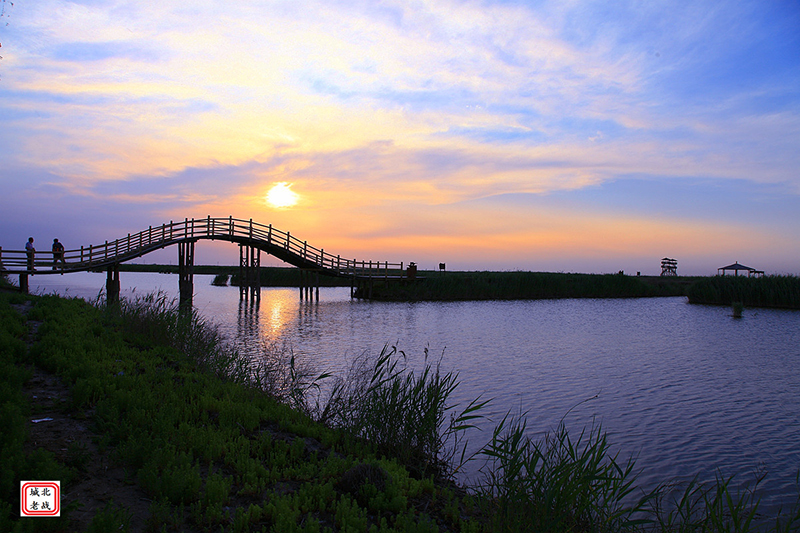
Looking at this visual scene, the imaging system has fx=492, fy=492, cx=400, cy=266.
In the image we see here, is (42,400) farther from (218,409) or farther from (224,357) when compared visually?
(224,357)

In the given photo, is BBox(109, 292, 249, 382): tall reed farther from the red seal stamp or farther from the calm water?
the red seal stamp

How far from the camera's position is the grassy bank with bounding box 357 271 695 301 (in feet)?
147

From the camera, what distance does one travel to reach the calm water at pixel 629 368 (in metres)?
8.52

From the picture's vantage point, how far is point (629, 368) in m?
15.2

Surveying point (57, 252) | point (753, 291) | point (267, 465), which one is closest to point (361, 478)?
point (267, 465)

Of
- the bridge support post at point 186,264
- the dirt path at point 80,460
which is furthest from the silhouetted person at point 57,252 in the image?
the dirt path at point 80,460

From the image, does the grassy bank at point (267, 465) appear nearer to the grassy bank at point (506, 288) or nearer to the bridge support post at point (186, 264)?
the bridge support post at point (186, 264)

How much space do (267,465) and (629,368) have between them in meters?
12.7

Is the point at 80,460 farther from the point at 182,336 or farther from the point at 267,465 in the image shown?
the point at 182,336

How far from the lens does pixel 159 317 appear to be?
41.5ft

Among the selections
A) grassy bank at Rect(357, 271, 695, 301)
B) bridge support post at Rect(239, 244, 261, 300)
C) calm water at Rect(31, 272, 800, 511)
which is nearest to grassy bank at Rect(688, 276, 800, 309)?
calm water at Rect(31, 272, 800, 511)

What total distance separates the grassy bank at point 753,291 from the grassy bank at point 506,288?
33.4ft

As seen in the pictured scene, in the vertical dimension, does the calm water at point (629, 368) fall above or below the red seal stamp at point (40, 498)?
below

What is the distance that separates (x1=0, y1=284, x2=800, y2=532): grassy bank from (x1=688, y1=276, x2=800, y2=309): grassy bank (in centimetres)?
3750
